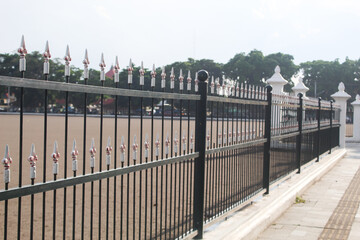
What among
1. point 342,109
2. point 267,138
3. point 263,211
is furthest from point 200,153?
point 342,109

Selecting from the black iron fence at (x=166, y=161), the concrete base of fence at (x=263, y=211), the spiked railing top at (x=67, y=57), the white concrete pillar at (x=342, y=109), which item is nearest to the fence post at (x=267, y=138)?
the black iron fence at (x=166, y=161)

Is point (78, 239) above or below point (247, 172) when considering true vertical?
below

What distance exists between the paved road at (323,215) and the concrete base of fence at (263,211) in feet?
0.38

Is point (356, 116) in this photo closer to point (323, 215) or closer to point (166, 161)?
point (323, 215)

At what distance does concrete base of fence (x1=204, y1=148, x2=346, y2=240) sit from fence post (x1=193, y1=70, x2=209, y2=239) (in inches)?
11.2

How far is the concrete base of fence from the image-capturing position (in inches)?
192

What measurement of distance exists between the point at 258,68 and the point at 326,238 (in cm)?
→ 6946

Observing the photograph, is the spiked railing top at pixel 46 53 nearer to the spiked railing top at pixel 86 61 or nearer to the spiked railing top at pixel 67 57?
the spiked railing top at pixel 67 57

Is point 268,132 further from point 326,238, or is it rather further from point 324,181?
point 324,181

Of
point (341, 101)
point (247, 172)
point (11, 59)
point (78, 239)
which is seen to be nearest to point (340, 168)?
point (341, 101)

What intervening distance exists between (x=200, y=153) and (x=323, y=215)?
2.95m

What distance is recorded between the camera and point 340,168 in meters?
12.1

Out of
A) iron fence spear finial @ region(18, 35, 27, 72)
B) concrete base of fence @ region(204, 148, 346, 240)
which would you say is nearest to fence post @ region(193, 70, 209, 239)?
concrete base of fence @ region(204, 148, 346, 240)

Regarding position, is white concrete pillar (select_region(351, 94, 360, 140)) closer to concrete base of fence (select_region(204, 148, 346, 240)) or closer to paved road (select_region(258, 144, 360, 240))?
paved road (select_region(258, 144, 360, 240))
